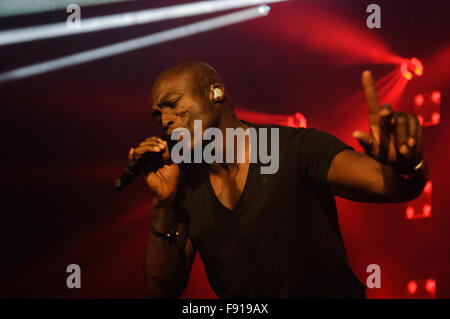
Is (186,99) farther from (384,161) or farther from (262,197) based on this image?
(384,161)

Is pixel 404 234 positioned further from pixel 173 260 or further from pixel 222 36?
pixel 173 260

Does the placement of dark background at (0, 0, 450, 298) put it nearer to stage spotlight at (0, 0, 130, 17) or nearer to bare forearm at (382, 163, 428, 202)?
stage spotlight at (0, 0, 130, 17)

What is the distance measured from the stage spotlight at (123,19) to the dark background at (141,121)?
0.04m

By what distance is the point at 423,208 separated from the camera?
3574 millimetres

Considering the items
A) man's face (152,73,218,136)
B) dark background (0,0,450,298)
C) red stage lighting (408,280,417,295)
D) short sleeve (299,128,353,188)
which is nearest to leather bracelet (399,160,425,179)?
short sleeve (299,128,353,188)

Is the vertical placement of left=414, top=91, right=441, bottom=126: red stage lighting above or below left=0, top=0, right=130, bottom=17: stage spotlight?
below

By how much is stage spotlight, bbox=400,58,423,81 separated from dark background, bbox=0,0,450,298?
Answer: 54 mm

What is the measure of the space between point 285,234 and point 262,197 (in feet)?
0.57

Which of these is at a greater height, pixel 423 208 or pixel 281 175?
pixel 423 208

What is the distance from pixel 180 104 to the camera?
1.88 m

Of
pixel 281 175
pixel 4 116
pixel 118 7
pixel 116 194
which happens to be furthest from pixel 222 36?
pixel 281 175

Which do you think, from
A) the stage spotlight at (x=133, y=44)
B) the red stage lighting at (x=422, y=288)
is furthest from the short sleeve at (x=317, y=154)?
the red stage lighting at (x=422, y=288)

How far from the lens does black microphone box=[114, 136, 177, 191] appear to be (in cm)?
166
